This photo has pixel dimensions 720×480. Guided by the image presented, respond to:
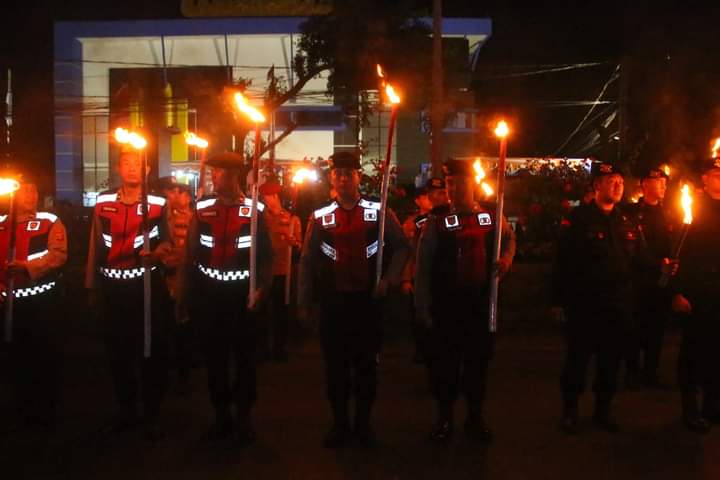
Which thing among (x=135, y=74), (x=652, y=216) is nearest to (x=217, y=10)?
(x=135, y=74)

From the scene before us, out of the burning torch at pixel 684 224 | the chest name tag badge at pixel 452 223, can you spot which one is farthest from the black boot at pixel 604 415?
the chest name tag badge at pixel 452 223

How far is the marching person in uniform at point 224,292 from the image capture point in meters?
5.66

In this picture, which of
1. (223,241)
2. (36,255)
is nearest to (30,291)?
(36,255)

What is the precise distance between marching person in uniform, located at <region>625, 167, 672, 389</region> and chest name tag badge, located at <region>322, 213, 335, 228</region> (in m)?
2.95

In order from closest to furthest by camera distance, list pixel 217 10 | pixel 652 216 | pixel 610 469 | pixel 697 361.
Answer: pixel 610 469 < pixel 697 361 < pixel 652 216 < pixel 217 10

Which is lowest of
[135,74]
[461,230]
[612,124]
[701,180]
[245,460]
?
[245,460]

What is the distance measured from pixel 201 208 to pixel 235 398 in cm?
145

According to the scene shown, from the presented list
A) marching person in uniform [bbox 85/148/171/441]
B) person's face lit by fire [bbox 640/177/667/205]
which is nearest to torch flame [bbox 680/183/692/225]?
person's face lit by fire [bbox 640/177/667/205]

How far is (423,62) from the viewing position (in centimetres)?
2011

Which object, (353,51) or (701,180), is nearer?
(701,180)

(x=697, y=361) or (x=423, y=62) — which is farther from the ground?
(x=423, y=62)

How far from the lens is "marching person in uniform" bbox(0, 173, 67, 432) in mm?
6055

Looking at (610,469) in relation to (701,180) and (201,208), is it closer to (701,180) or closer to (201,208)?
(701,180)

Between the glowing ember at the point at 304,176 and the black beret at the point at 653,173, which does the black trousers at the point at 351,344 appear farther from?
the glowing ember at the point at 304,176
